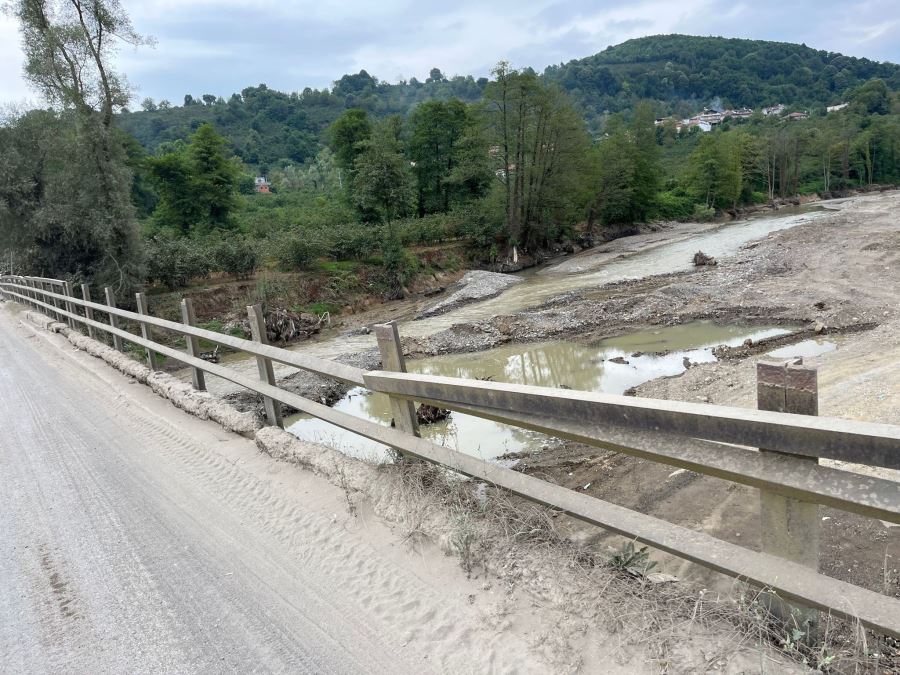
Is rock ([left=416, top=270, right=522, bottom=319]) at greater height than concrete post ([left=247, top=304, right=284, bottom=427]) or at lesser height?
lesser

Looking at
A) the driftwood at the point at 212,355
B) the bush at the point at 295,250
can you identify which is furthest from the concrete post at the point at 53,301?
the bush at the point at 295,250

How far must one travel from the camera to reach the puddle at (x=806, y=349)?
393 inches

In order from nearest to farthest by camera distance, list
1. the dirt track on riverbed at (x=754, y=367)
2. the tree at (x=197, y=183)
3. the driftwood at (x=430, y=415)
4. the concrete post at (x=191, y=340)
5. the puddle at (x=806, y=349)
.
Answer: the dirt track on riverbed at (x=754, y=367)
the concrete post at (x=191, y=340)
the driftwood at (x=430, y=415)
the puddle at (x=806, y=349)
the tree at (x=197, y=183)

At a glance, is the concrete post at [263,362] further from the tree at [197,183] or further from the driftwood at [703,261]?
the tree at [197,183]

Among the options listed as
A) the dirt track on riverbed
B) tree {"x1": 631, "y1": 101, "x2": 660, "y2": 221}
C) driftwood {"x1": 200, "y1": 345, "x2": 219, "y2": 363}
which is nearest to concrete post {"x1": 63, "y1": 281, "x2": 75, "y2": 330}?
driftwood {"x1": 200, "y1": 345, "x2": 219, "y2": 363}

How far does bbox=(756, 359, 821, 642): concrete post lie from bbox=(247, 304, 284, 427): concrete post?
3.95 metres

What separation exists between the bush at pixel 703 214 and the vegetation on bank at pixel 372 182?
30 centimetres

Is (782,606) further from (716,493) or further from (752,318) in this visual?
(752,318)

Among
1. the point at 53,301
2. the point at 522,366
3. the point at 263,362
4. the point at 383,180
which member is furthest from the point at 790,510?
the point at 383,180

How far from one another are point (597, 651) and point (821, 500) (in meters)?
1.06

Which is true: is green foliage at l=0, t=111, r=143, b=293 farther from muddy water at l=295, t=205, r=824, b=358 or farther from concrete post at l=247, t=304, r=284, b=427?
concrete post at l=247, t=304, r=284, b=427

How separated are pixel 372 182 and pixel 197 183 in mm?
12020

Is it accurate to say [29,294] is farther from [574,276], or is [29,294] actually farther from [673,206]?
[673,206]

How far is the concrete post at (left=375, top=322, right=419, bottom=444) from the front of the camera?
11.5 feet
